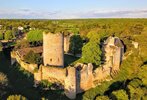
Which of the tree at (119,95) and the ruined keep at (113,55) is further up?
the ruined keep at (113,55)

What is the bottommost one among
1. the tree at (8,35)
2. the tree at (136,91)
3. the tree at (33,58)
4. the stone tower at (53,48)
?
the tree at (136,91)

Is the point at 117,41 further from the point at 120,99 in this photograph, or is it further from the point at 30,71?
the point at 120,99

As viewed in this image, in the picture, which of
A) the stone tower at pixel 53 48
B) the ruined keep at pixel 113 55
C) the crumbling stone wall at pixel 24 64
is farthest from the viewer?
the ruined keep at pixel 113 55

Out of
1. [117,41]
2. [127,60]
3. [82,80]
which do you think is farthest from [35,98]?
[117,41]

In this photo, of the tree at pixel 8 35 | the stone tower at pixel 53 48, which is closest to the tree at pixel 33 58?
the stone tower at pixel 53 48

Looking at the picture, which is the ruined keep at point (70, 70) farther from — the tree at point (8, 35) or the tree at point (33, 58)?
the tree at point (8, 35)

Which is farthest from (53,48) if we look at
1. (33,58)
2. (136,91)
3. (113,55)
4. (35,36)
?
(35,36)

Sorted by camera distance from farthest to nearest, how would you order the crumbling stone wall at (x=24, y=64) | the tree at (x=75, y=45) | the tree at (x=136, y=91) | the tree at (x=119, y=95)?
the tree at (x=75, y=45)
the crumbling stone wall at (x=24, y=64)
the tree at (x=136, y=91)
the tree at (x=119, y=95)

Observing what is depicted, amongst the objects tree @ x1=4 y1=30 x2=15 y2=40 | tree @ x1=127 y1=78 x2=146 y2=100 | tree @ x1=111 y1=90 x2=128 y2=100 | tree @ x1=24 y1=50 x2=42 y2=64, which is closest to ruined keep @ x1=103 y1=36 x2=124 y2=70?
tree @ x1=127 y1=78 x2=146 y2=100

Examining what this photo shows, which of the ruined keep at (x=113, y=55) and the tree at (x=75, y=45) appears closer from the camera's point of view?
the ruined keep at (x=113, y=55)
